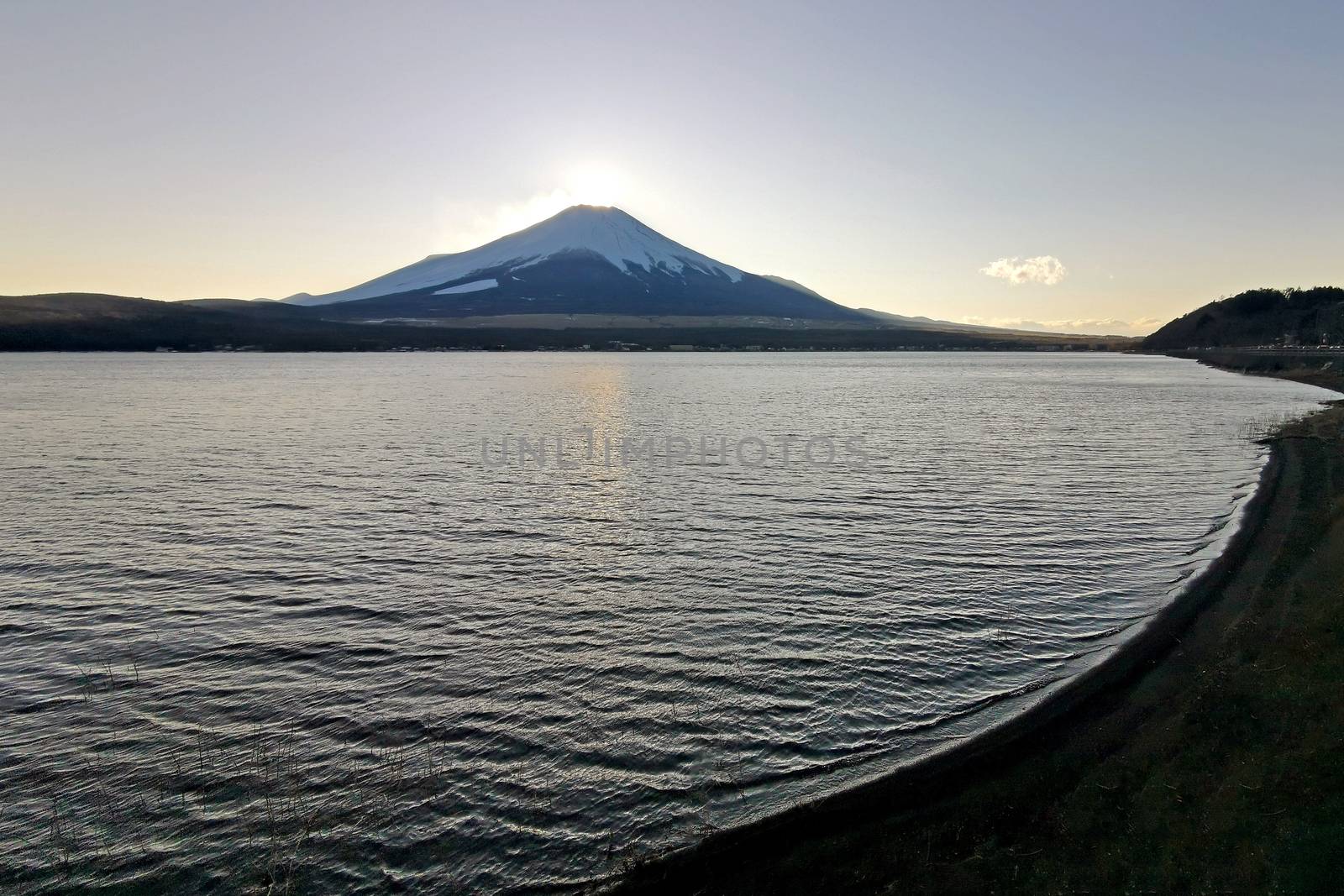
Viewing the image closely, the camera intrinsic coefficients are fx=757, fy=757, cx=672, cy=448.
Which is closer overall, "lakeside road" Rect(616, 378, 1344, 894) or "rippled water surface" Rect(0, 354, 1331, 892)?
"lakeside road" Rect(616, 378, 1344, 894)

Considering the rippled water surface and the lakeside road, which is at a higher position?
the lakeside road

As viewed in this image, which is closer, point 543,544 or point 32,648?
point 32,648

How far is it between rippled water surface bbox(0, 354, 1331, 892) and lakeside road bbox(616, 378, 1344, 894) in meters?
1.10

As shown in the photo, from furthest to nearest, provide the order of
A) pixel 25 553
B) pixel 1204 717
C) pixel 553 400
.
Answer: pixel 553 400 → pixel 25 553 → pixel 1204 717

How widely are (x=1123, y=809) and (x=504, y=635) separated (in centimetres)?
1426

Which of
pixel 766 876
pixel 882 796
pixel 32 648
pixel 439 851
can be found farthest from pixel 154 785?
pixel 882 796

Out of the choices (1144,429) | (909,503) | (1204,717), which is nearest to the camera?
(1204,717)

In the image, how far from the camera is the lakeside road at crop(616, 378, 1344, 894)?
10.5m

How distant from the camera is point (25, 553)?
27.3 metres

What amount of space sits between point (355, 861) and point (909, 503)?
2981 centimetres

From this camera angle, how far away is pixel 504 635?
20.2 meters

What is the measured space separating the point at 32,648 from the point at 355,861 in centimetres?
1367

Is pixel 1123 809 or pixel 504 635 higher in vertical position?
pixel 1123 809

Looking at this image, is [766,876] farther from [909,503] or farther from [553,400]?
[553,400]
